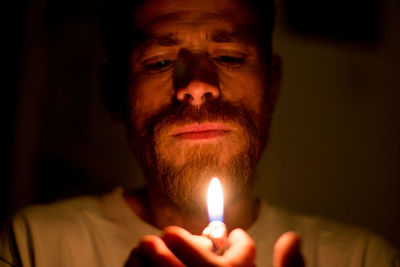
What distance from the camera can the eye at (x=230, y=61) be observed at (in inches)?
38.9

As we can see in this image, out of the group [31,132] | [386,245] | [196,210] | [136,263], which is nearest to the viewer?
[136,263]

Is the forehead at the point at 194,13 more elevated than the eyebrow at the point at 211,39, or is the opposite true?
the forehead at the point at 194,13

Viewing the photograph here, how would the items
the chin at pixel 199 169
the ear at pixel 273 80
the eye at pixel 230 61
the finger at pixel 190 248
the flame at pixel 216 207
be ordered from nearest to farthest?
1. the finger at pixel 190 248
2. the flame at pixel 216 207
3. the chin at pixel 199 169
4. the eye at pixel 230 61
5. the ear at pixel 273 80

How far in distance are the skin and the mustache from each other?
0.01 metres

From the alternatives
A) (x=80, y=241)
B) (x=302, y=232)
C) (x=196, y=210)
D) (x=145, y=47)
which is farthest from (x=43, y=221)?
(x=302, y=232)

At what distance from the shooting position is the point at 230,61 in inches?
39.5

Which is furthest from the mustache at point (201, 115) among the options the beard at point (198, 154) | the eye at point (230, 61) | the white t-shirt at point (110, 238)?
the white t-shirt at point (110, 238)

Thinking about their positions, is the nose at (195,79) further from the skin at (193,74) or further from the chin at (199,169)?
the chin at (199,169)

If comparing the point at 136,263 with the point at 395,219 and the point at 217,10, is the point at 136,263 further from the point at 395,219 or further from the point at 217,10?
the point at 395,219

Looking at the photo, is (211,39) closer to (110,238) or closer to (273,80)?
(273,80)

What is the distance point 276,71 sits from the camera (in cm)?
120

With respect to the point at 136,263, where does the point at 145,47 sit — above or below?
above

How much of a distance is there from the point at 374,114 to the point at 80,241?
1.67m

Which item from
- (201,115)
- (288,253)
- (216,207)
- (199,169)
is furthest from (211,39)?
(288,253)
